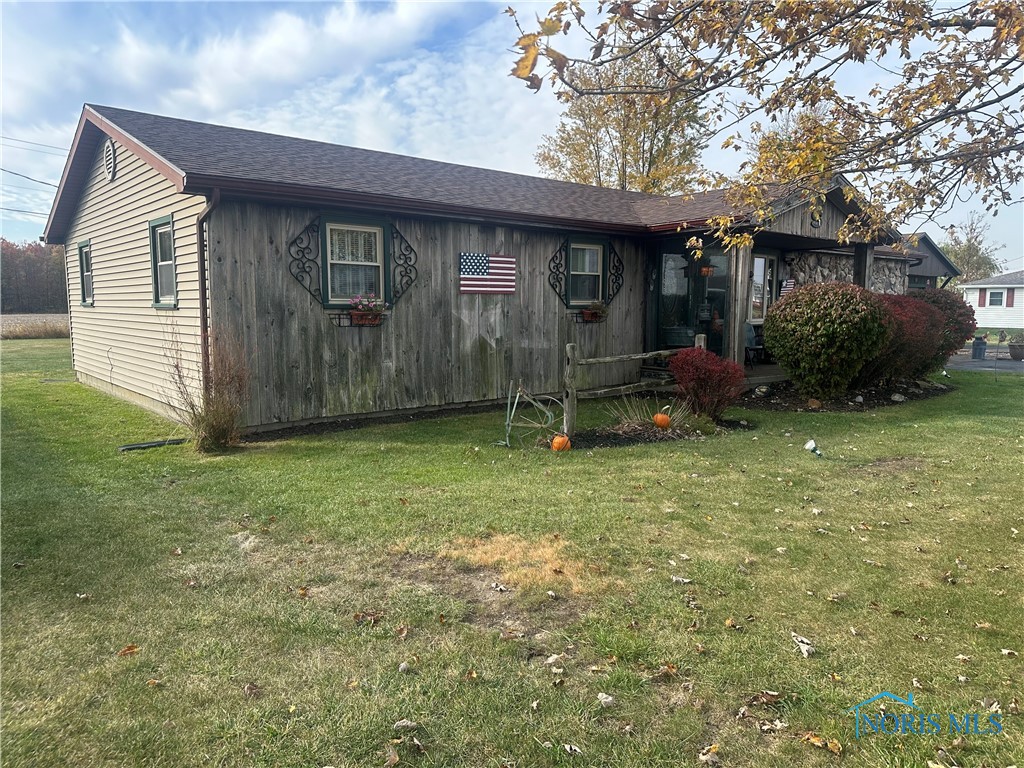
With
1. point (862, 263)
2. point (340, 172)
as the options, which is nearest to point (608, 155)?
point (862, 263)

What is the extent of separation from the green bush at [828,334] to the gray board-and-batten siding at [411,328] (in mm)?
2827

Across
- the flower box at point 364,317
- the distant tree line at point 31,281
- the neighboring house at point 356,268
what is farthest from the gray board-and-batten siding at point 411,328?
the distant tree line at point 31,281

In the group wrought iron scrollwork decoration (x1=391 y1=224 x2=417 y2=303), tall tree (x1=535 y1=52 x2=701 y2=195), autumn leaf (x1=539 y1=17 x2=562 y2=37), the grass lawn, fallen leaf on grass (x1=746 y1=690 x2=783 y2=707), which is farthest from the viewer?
tall tree (x1=535 y1=52 x2=701 y2=195)

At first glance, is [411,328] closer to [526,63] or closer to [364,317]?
[364,317]

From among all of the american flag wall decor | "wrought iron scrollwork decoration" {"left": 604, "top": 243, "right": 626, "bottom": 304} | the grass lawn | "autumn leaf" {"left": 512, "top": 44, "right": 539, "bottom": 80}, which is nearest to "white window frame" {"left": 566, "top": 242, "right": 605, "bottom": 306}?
"wrought iron scrollwork decoration" {"left": 604, "top": 243, "right": 626, "bottom": 304}

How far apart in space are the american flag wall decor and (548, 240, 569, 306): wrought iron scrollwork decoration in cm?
82

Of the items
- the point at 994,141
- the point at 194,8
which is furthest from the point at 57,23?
the point at 994,141

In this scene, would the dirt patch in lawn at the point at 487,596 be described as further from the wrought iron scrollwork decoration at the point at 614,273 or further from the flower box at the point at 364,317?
the wrought iron scrollwork decoration at the point at 614,273

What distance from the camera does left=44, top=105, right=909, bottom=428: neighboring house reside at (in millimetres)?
7699

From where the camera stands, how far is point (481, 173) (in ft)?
41.4

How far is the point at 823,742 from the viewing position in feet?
7.52

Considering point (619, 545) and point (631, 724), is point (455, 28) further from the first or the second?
point (631, 724)

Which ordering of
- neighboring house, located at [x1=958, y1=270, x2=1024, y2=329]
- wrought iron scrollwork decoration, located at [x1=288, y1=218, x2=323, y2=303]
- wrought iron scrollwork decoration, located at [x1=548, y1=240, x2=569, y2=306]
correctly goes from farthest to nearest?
neighboring house, located at [x1=958, y1=270, x2=1024, y2=329]
wrought iron scrollwork decoration, located at [x1=548, y1=240, x2=569, y2=306]
wrought iron scrollwork decoration, located at [x1=288, y1=218, x2=323, y2=303]

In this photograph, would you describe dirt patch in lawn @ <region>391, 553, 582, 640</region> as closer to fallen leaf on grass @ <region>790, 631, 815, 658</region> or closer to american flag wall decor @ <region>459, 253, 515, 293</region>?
fallen leaf on grass @ <region>790, 631, 815, 658</region>
